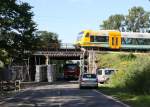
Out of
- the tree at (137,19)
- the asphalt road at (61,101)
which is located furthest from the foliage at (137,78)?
the tree at (137,19)

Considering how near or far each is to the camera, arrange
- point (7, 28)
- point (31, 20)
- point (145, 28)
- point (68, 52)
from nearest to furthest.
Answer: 1. point (7, 28)
2. point (31, 20)
3. point (68, 52)
4. point (145, 28)

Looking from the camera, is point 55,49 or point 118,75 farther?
point 55,49

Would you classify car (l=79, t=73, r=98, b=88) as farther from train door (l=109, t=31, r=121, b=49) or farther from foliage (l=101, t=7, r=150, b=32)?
foliage (l=101, t=7, r=150, b=32)

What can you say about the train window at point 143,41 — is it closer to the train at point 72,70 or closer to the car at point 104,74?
the train at point 72,70

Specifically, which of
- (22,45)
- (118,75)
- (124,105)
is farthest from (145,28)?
(124,105)

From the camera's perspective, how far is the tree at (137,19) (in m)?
144

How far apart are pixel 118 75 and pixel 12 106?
84.1 feet

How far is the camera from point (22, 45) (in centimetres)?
4253

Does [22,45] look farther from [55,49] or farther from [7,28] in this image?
[55,49]

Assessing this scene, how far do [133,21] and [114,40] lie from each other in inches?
2594

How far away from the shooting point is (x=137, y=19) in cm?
14562

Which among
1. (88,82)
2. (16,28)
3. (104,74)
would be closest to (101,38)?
(104,74)

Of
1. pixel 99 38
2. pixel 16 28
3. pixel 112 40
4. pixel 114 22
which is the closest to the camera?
pixel 16 28

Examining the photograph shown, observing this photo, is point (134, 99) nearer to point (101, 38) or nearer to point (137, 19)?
point (101, 38)
